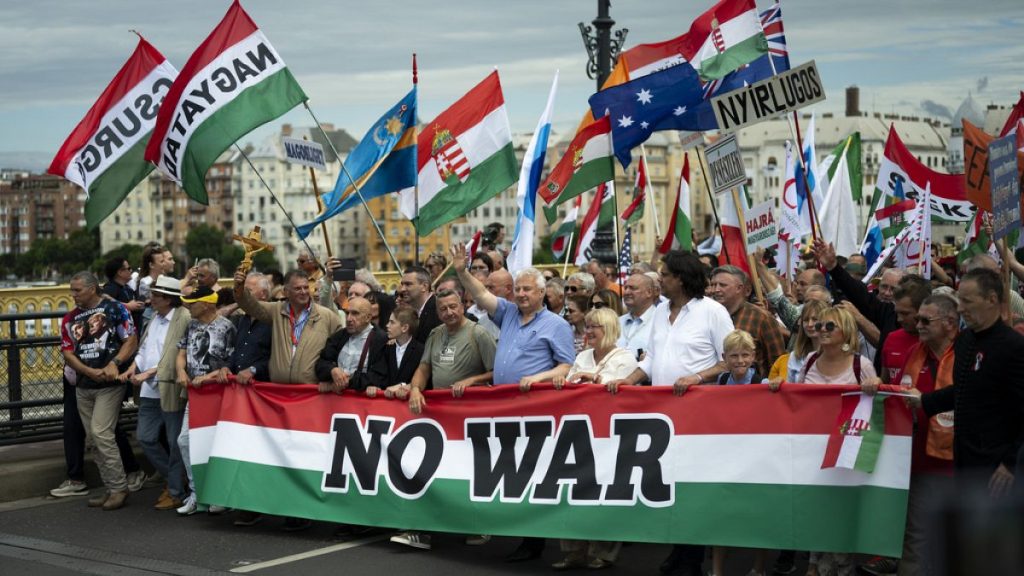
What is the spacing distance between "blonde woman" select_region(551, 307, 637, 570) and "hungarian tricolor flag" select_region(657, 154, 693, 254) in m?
8.51

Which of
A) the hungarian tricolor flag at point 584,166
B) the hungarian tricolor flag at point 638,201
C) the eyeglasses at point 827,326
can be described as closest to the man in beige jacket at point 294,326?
the hungarian tricolor flag at point 584,166

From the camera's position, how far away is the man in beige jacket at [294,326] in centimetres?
993

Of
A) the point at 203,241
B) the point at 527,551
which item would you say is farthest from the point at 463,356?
the point at 203,241

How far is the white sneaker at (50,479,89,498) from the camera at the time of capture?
11.2 metres

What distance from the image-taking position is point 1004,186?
28.8 ft

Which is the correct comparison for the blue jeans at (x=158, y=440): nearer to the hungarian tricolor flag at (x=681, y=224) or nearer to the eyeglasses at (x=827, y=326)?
the eyeglasses at (x=827, y=326)

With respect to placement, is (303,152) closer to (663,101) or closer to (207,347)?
(207,347)

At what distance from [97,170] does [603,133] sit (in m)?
4.68

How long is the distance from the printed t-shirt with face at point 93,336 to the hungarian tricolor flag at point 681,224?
7.77 m

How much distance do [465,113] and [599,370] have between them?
532 centimetres

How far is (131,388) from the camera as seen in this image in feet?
37.9

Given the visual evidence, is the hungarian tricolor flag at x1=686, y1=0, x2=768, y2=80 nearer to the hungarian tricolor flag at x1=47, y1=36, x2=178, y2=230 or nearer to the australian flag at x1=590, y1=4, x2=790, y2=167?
the australian flag at x1=590, y1=4, x2=790, y2=167

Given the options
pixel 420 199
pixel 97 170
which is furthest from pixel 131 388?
pixel 420 199

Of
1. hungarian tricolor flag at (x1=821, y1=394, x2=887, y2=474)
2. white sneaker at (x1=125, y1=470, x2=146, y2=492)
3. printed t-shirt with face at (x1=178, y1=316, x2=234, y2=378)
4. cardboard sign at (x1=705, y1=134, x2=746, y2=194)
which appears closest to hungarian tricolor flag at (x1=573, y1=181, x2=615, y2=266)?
cardboard sign at (x1=705, y1=134, x2=746, y2=194)
